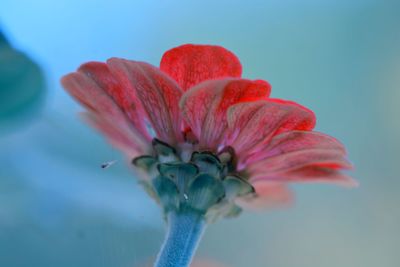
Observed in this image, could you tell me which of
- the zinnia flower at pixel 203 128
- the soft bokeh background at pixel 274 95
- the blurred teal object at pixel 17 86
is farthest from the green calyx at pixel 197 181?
the blurred teal object at pixel 17 86

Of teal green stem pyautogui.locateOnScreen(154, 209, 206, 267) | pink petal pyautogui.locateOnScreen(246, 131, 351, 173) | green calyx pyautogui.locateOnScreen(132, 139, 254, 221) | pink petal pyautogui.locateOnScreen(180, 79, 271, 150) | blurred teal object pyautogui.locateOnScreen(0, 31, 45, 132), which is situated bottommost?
teal green stem pyautogui.locateOnScreen(154, 209, 206, 267)

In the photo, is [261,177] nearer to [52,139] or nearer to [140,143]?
[140,143]

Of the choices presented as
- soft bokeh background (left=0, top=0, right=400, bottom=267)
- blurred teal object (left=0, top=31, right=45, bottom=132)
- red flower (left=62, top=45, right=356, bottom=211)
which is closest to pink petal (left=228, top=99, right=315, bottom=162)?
red flower (left=62, top=45, right=356, bottom=211)

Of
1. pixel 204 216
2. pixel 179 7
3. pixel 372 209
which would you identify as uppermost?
pixel 179 7

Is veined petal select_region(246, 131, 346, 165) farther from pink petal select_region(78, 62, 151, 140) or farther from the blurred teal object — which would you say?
the blurred teal object

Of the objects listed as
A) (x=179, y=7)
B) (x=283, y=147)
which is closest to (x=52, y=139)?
(x=179, y=7)

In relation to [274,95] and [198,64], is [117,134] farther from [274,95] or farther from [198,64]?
[274,95]
